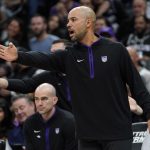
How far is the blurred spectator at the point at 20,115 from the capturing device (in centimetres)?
834

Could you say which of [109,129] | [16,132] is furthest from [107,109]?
[16,132]

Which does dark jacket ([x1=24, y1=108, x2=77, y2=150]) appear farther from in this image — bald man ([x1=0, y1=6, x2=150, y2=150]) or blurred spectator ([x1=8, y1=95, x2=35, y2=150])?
bald man ([x1=0, y1=6, x2=150, y2=150])

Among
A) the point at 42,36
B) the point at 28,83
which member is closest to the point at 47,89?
the point at 28,83

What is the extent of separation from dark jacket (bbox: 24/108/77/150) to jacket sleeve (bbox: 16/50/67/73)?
5.10 ft

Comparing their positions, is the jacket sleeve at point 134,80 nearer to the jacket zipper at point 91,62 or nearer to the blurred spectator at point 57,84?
the jacket zipper at point 91,62

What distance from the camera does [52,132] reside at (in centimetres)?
701

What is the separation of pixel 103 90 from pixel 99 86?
Result: 0.05 m

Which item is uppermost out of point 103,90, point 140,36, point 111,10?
point 111,10

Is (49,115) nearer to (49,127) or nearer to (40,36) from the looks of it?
(49,127)

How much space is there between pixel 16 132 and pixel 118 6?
4.46 metres

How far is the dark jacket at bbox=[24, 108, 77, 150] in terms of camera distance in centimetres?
694

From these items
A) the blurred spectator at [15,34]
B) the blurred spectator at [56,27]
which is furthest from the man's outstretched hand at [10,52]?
the blurred spectator at [15,34]

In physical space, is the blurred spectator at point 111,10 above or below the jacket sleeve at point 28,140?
above

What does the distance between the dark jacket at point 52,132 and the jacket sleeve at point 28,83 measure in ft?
1.10
